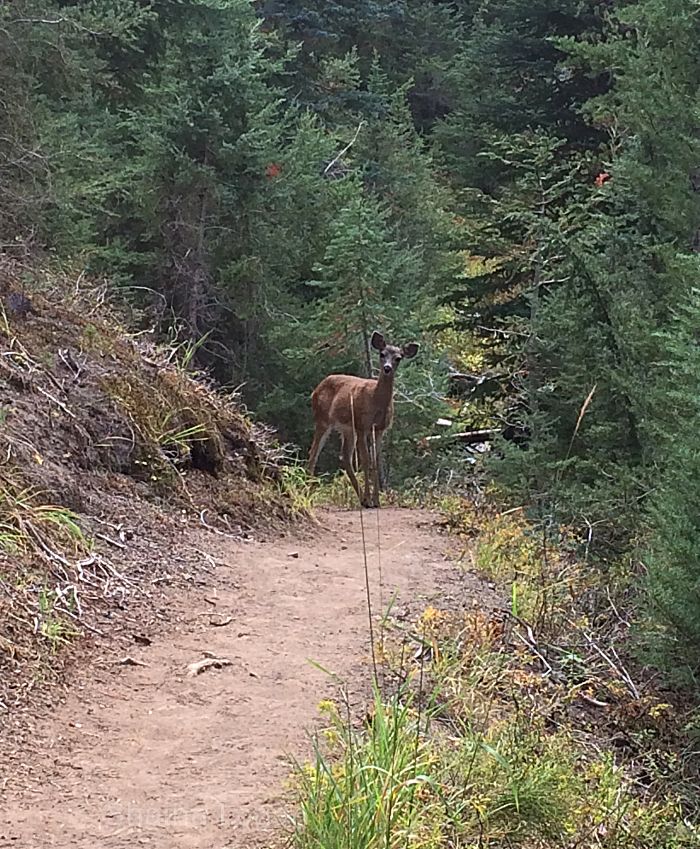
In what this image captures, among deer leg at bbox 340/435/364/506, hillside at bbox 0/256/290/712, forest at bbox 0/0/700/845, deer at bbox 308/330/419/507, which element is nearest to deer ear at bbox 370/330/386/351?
deer at bbox 308/330/419/507

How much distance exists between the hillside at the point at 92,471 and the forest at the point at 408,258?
952 mm

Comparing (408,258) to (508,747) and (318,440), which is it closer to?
(318,440)

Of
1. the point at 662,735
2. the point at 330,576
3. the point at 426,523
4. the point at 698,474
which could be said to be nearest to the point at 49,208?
the point at 426,523

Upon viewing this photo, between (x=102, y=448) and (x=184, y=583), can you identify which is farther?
(x=102, y=448)

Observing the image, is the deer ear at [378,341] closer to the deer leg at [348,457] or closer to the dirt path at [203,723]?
the deer leg at [348,457]

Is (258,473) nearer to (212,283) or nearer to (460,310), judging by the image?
(212,283)

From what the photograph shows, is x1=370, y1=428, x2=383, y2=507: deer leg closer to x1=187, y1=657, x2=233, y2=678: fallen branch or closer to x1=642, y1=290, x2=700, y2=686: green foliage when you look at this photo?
x1=642, y1=290, x2=700, y2=686: green foliage

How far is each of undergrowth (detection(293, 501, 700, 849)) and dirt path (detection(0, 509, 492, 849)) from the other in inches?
9.8

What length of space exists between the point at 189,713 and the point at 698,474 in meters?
3.67

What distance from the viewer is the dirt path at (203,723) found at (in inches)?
135

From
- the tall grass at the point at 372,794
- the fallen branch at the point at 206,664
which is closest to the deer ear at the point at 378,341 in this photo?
the fallen branch at the point at 206,664

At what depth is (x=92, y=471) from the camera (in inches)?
290

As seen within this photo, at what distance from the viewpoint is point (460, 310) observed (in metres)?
17.2

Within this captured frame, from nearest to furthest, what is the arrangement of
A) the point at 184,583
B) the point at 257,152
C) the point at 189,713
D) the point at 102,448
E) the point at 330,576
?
the point at 189,713 → the point at 184,583 → the point at 330,576 → the point at 102,448 → the point at 257,152
